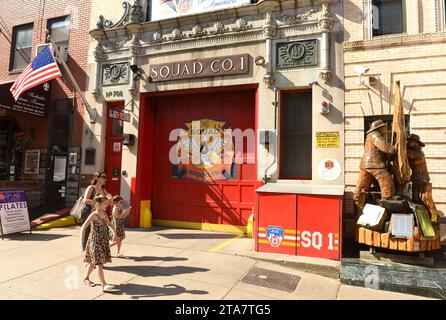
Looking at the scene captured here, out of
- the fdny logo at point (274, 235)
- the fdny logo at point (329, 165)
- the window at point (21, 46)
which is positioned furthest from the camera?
the window at point (21, 46)

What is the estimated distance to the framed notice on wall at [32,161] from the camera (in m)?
12.0

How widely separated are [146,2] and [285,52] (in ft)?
18.1

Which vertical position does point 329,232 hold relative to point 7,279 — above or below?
above

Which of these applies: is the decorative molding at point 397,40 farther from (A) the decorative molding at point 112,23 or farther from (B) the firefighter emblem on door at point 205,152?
(A) the decorative molding at point 112,23

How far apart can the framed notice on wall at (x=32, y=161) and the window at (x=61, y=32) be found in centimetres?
397

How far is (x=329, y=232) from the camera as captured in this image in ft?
21.4

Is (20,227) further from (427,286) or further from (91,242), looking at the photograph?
(427,286)

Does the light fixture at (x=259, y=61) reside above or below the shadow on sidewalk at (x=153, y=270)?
above

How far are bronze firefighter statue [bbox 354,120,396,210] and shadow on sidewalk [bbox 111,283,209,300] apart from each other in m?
4.03

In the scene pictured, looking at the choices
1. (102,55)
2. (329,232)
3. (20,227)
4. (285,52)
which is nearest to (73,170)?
(20,227)

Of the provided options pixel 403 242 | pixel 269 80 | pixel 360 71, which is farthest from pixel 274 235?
pixel 360 71

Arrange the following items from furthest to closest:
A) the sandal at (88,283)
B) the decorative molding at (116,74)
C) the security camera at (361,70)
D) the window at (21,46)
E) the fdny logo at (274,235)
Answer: the window at (21,46) → the decorative molding at (116,74) → the security camera at (361,70) → the fdny logo at (274,235) → the sandal at (88,283)

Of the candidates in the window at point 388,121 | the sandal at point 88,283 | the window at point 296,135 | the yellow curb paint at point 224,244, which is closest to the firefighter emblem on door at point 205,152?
the window at point 296,135

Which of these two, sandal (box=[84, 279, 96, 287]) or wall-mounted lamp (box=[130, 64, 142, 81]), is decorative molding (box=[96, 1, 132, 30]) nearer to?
wall-mounted lamp (box=[130, 64, 142, 81])
